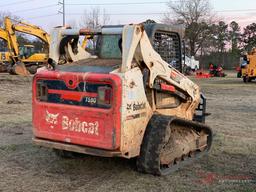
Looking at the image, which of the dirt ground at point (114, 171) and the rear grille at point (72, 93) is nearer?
the rear grille at point (72, 93)

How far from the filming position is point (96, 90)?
525 cm

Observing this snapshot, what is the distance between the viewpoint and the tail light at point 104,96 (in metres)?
5.14

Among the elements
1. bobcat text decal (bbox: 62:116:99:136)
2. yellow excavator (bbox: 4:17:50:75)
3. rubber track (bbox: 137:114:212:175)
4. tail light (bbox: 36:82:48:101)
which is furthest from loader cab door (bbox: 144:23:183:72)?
yellow excavator (bbox: 4:17:50:75)

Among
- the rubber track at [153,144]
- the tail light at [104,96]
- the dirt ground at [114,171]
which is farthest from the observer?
the rubber track at [153,144]

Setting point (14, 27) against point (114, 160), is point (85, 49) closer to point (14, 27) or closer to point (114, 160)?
point (114, 160)

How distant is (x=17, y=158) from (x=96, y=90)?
2.26 metres

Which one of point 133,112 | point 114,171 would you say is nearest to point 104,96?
point 133,112

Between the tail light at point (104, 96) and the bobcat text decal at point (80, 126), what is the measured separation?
27cm

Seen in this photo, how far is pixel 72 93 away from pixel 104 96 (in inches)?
20.9

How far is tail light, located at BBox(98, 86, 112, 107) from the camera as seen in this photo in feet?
16.9

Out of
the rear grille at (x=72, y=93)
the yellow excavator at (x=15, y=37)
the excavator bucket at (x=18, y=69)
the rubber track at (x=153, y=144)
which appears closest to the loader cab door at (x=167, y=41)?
the rubber track at (x=153, y=144)

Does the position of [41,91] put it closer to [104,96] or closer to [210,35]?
[104,96]

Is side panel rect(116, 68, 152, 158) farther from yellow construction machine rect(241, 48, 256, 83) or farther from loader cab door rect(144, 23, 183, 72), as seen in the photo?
yellow construction machine rect(241, 48, 256, 83)

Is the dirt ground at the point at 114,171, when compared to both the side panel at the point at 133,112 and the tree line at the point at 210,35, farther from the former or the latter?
the tree line at the point at 210,35
